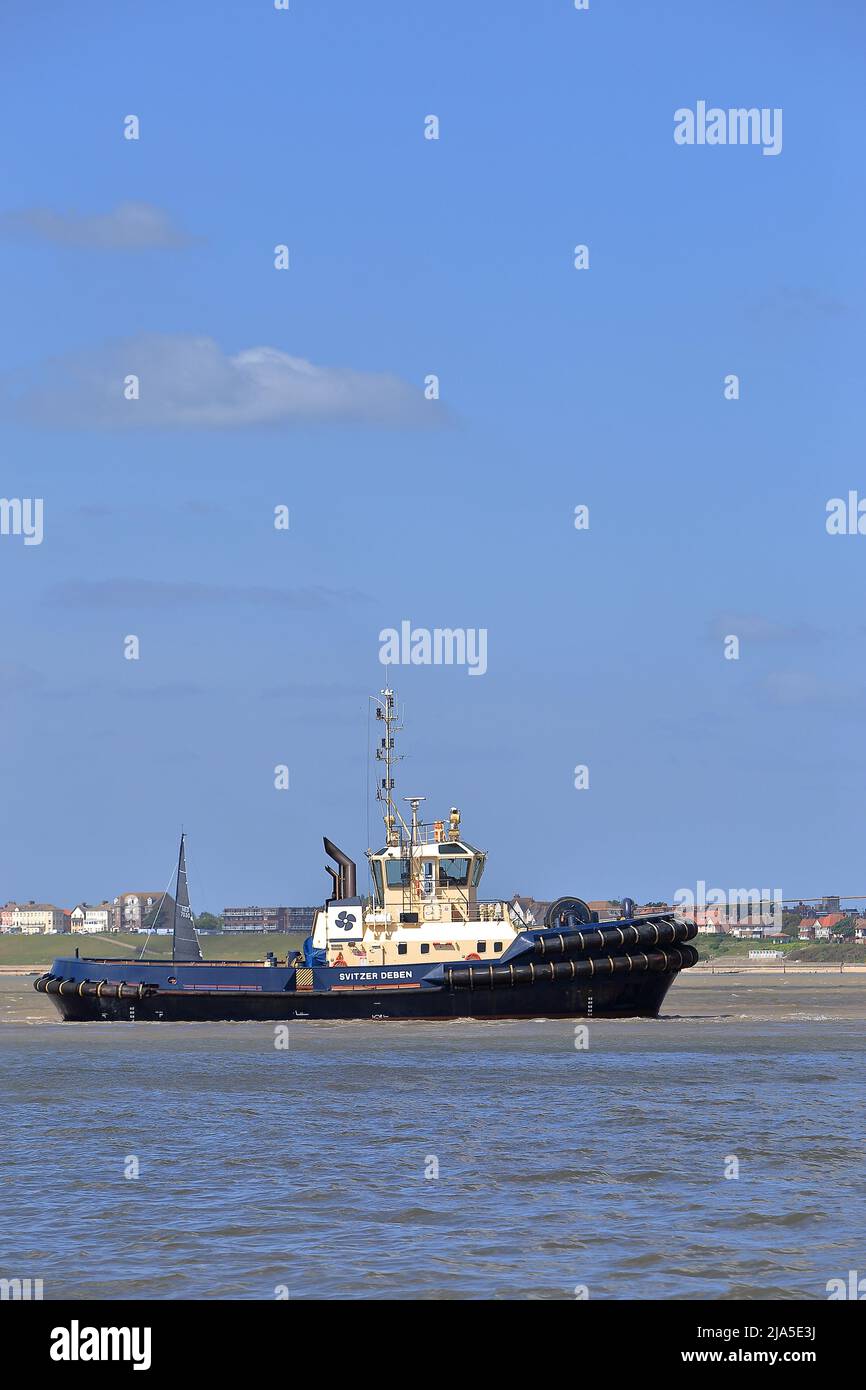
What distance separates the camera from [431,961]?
48625 mm

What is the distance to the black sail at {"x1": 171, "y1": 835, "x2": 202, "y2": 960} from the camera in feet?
182

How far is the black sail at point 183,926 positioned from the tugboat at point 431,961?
3.86 metres

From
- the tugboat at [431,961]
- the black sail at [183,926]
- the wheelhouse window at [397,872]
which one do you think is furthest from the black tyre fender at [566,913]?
the black sail at [183,926]

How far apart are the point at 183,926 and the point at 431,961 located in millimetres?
10739

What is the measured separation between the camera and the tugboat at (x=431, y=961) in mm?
47812

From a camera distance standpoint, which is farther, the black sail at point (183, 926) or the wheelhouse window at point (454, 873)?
the black sail at point (183, 926)

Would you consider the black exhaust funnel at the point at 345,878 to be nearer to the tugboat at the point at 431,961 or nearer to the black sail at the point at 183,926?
the tugboat at the point at 431,961

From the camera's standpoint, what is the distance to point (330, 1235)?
17297mm

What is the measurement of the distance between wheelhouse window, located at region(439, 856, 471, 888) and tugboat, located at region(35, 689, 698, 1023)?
0.03m

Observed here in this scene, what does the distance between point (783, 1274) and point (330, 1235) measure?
4.64 m
